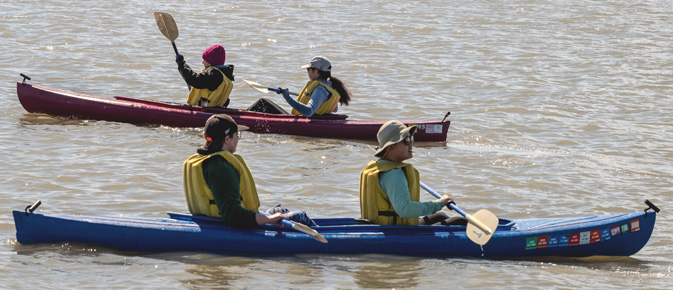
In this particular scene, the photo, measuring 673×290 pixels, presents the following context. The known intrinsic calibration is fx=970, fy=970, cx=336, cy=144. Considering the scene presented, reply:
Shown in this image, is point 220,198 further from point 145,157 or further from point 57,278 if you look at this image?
point 145,157

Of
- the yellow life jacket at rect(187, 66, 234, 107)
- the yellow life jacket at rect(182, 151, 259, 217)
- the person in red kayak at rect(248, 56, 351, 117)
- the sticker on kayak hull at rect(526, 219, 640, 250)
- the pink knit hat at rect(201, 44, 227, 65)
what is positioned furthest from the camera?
the yellow life jacket at rect(187, 66, 234, 107)

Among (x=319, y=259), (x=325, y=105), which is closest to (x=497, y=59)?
(x=325, y=105)

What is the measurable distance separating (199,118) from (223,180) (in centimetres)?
482

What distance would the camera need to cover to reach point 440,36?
18.2 m

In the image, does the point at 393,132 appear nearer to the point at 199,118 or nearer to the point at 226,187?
the point at 226,187

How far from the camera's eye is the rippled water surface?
6.22 metres

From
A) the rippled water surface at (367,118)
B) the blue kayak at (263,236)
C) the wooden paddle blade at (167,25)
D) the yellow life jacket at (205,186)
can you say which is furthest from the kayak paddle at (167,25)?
the yellow life jacket at (205,186)

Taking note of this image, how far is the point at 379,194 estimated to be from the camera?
6184 millimetres

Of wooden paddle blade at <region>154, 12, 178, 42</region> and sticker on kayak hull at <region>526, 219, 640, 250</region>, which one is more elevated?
wooden paddle blade at <region>154, 12, 178, 42</region>

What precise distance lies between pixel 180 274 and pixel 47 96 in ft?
18.8

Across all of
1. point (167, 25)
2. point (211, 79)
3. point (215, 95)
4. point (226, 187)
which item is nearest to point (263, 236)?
point (226, 187)

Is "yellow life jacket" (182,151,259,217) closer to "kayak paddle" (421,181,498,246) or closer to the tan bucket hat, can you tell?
the tan bucket hat

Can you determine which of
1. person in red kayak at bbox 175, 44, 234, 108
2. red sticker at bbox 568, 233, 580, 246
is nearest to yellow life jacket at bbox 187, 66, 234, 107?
person in red kayak at bbox 175, 44, 234, 108

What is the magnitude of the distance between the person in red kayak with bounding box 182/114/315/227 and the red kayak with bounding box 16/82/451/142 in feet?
14.4
